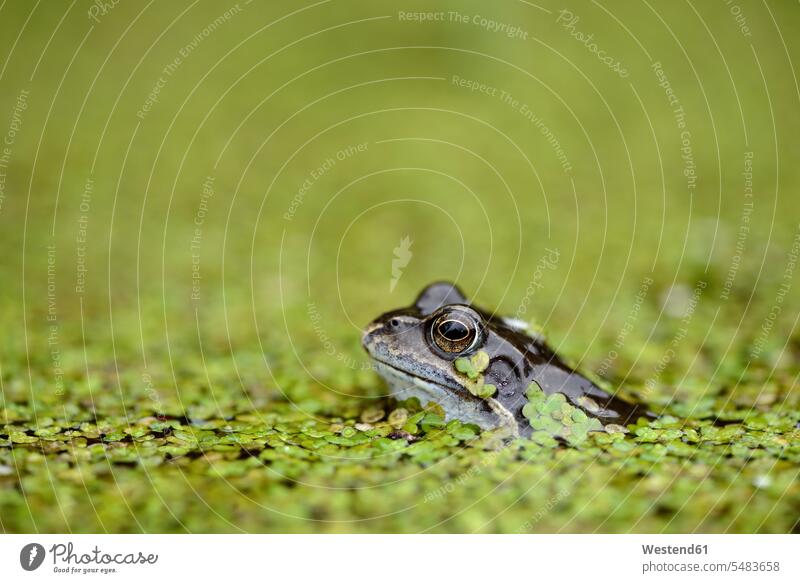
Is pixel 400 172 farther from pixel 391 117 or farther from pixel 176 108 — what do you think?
pixel 176 108

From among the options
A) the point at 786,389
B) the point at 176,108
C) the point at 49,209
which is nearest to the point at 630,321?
the point at 786,389

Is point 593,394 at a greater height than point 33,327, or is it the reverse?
point 593,394
